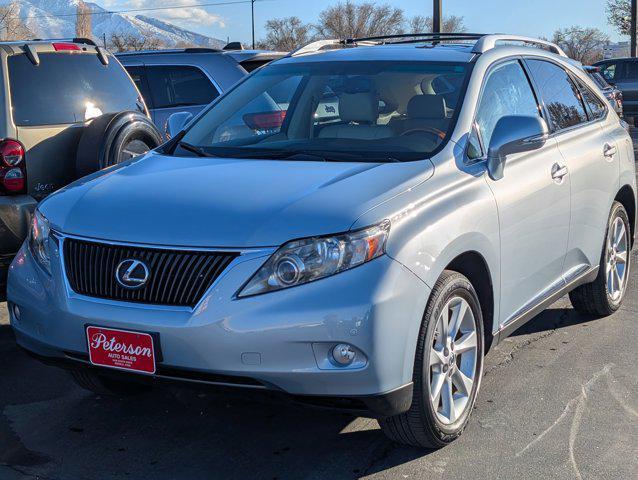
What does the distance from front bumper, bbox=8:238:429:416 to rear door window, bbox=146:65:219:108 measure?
621 cm

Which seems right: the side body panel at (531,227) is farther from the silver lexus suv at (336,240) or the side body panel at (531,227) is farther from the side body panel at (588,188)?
the side body panel at (588,188)

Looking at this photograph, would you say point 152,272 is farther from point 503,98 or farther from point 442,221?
point 503,98

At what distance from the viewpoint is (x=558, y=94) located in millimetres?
5277

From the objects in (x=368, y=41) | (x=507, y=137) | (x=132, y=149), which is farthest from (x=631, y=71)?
(x=507, y=137)

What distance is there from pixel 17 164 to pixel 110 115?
2.67 feet

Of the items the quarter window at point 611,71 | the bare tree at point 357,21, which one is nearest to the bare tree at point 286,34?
the bare tree at point 357,21

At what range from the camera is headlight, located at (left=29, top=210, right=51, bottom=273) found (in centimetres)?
374

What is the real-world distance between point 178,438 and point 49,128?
2.75 m

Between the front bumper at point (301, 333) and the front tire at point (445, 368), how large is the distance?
0.12 m

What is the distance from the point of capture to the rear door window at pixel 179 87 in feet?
30.5

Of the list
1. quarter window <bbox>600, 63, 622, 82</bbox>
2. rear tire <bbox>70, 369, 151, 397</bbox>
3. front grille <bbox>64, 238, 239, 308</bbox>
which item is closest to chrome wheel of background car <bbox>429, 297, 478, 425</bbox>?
front grille <bbox>64, 238, 239, 308</bbox>

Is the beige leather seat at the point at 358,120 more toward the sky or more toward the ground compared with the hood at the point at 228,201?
more toward the sky

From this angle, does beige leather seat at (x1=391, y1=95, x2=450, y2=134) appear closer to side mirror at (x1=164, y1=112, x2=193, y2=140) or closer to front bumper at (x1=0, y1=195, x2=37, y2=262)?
side mirror at (x1=164, y1=112, x2=193, y2=140)

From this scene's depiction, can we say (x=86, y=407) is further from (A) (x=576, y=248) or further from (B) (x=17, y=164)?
(A) (x=576, y=248)
